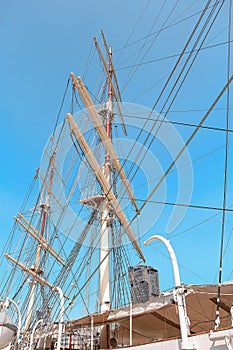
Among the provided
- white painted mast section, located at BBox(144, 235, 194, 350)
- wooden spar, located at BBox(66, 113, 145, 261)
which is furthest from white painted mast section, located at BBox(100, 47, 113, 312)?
white painted mast section, located at BBox(144, 235, 194, 350)

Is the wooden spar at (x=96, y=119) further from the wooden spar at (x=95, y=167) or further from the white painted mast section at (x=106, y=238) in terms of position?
the wooden spar at (x=95, y=167)

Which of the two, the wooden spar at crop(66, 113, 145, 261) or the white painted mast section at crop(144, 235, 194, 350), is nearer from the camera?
the white painted mast section at crop(144, 235, 194, 350)

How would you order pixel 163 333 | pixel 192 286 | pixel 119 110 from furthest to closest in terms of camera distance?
1. pixel 119 110
2. pixel 163 333
3. pixel 192 286

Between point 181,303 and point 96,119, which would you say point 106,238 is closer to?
point 96,119

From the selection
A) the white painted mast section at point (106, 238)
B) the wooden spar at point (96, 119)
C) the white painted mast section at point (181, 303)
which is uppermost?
the wooden spar at point (96, 119)

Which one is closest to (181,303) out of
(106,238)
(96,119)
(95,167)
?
(106,238)

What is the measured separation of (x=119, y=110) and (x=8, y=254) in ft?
57.9

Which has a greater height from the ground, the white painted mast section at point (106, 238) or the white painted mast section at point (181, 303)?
the white painted mast section at point (106, 238)

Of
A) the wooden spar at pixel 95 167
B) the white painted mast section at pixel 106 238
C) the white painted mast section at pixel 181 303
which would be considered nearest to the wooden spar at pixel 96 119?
the white painted mast section at pixel 106 238

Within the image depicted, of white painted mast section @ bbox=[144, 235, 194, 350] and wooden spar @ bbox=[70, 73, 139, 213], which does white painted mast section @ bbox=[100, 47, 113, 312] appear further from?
white painted mast section @ bbox=[144, 235, 194, 350]

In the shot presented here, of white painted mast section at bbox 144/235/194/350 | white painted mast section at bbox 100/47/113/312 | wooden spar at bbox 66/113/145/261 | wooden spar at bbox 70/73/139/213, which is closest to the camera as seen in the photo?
white painted mast section at bbox 144/235/194/350

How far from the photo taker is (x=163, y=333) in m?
11.2

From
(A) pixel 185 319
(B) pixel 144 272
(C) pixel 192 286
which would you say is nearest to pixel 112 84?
(B) pixel 144 272

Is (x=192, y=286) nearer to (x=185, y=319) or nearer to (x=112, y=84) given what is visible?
(x=185, y=319)
